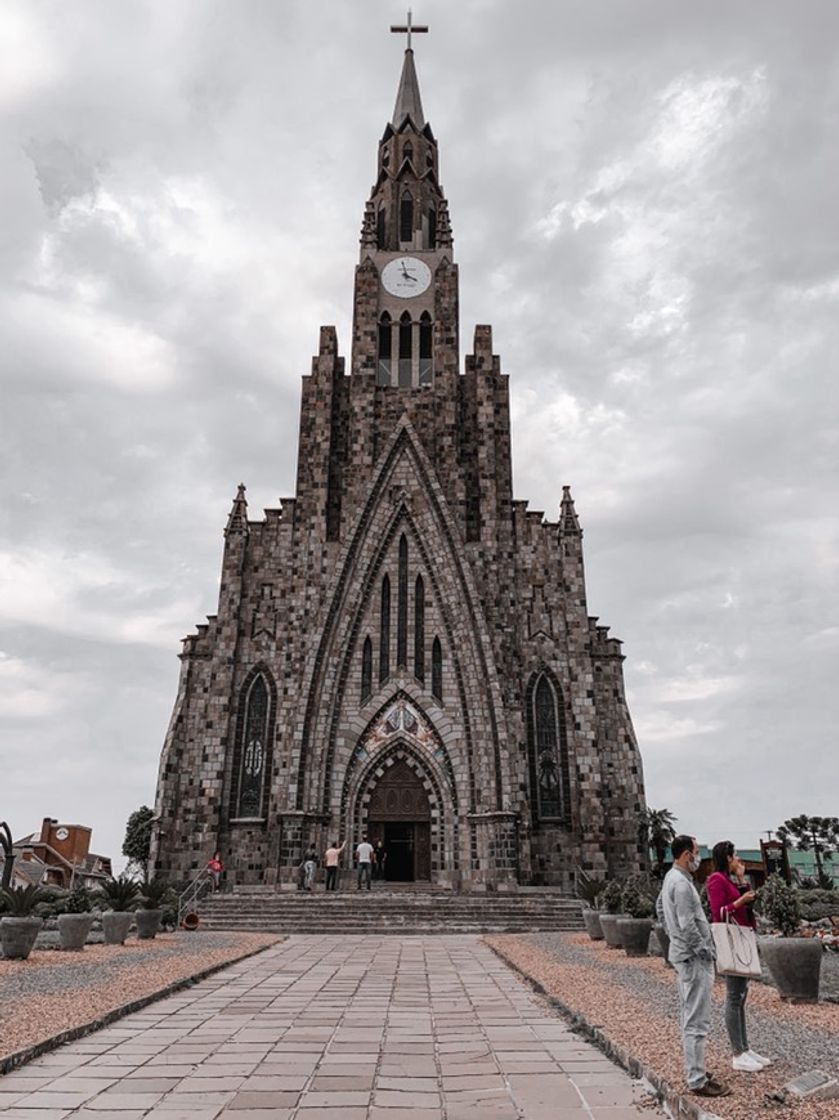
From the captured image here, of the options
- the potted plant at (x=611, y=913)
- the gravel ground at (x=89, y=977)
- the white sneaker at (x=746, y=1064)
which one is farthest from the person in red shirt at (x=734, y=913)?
the potted plant at (x=611, y=913)

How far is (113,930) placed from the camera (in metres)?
17.3

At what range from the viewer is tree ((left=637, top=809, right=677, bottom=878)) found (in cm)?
3084

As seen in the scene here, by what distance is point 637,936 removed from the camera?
1527cm

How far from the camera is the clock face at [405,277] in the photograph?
128 feet

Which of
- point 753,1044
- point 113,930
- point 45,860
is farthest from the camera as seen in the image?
point 45,860

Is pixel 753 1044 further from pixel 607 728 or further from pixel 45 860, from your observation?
pixel 45 860

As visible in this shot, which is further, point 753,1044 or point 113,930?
point 113,930

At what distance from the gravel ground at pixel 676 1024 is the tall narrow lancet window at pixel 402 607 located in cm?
1710

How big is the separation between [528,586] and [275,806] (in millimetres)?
12818

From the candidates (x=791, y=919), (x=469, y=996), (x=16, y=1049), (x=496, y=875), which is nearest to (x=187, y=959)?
(x=469, y=996)

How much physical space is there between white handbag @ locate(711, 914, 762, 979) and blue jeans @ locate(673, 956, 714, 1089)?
11.3 inches

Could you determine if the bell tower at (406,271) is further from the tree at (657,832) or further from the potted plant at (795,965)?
the potted plant at (795,965)

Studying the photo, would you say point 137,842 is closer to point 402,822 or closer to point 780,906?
point 402,822

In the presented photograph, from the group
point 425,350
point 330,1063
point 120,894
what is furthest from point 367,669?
point 330,1063
